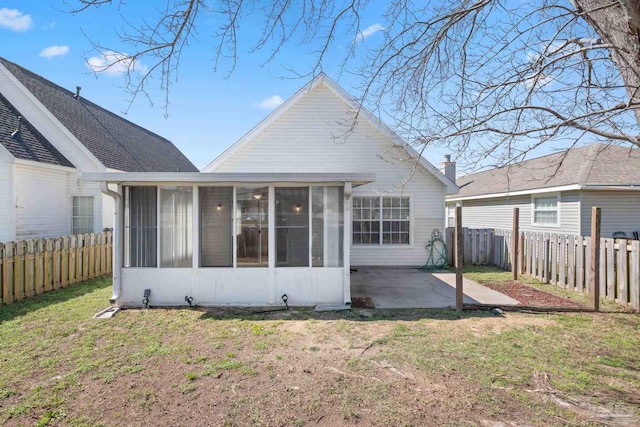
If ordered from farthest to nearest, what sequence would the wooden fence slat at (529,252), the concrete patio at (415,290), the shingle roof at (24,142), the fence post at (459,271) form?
the shingle roof at (24,142)
the wooden fence slat at (529,252)
the concrete patio at (415,290)
the fence post at (459,271)

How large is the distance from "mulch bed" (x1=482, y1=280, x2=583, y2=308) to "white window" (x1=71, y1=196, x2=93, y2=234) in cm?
1397

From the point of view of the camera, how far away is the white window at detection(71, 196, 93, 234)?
1281cm

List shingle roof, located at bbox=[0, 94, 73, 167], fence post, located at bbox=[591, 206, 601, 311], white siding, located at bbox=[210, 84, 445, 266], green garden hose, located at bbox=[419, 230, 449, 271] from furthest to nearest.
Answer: green garden hose, located at bbox=[419, 230, 449, 271]
white siding, located at bbox=[210, 84, 445, 266]
shingle roof, located at bbox=[0, 94, 73, 167]
fence post, located at bbox=[591, 206, 601, 311]

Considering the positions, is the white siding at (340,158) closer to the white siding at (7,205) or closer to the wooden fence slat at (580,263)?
the wooden fence slat at (580,263)

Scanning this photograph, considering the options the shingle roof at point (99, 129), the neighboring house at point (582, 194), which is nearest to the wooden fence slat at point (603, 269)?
the neighboring house at point (582, 194)

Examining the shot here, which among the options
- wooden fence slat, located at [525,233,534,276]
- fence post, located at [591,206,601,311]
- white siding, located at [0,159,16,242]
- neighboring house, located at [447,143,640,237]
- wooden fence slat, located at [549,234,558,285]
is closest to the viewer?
fence post, located at [591,206,601,311]

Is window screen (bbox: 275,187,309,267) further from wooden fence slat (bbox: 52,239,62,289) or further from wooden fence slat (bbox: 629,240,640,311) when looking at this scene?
wooden fence slat (bbox: 629,240,640,311)

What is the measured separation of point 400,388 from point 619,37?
13.8ft

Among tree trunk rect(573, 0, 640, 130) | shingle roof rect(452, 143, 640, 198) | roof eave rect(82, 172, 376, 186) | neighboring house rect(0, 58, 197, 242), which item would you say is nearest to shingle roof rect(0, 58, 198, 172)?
neighboring house rect(0, 58, 197, 242)

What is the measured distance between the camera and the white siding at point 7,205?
34.1ft

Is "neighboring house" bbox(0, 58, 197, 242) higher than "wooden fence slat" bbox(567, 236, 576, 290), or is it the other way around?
"neighboring house" bbox(0, 58, 197, 242)

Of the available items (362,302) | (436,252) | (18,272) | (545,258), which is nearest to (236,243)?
(362,302)

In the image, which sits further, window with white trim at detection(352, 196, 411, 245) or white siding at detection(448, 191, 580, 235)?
white siding at detection(448, 191, 580, 235)

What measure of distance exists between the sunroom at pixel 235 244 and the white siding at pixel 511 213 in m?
10.7
